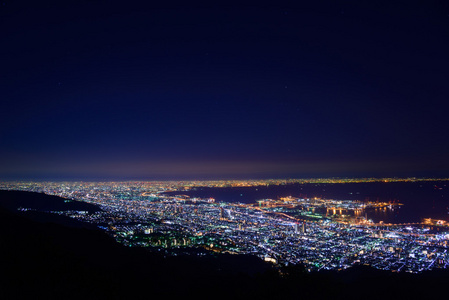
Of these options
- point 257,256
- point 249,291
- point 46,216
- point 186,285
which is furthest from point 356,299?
point 46,216

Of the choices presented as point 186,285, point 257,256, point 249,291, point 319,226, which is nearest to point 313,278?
point 249,291

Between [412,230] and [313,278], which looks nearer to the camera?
[313,278]

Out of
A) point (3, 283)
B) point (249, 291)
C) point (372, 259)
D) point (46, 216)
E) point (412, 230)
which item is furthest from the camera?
point (412, 230)

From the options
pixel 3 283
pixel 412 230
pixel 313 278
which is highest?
pixel 3 283

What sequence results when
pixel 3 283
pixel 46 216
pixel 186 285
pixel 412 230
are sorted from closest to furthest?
1. pixel 3 283
2. pixel 186 285
3. pixel 46 216
4. pixel 412 230

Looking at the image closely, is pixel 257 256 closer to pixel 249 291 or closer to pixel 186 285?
pixel 186 285

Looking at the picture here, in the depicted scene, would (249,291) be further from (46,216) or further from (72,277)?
(46,216)

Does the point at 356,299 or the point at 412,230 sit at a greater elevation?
the point at 356,299
